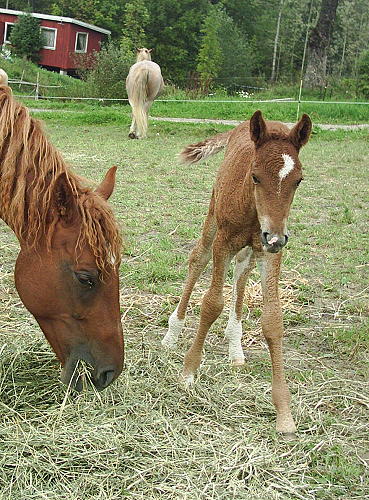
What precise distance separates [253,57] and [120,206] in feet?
121

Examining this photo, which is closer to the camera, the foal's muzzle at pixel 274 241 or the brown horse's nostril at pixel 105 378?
the brown horse's nostril at pixel 105 378

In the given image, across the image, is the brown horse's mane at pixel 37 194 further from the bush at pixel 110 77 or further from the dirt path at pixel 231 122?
the bush at pixel 110 77

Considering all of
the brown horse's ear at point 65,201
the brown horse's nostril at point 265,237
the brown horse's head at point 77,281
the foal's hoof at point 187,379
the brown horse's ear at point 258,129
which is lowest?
the foal's hoof at point 187,379

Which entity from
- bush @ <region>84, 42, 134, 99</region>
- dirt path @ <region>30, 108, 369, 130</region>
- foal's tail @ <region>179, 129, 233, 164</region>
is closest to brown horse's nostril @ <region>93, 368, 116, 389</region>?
foal's tail @ <region>179, 129, 233, 164</region>

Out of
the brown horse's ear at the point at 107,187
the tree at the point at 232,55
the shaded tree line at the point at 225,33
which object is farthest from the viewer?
the shaded tree line at the point at 225,33

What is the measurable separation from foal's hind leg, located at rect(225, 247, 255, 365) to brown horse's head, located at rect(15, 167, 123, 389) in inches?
55.4

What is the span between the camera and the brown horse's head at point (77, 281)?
265 centimetres

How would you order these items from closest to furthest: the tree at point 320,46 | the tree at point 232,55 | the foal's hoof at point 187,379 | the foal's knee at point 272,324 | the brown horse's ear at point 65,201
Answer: the brown horse's ear at point 65,201
the foal's knee at point 272,324
the foal's hoof at point 187,379
the tree at point 320,46
the tree at point 232,55

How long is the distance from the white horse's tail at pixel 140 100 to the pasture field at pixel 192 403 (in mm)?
8614

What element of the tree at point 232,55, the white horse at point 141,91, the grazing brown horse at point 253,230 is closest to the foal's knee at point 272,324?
Answer: the grazing brown horse at point 253,230

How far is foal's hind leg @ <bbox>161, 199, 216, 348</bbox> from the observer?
13.9 feet

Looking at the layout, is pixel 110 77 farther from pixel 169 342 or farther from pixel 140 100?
pixel 169 342

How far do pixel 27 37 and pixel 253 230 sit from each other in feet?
117

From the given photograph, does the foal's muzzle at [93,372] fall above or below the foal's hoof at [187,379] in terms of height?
above
